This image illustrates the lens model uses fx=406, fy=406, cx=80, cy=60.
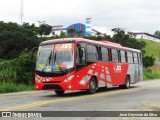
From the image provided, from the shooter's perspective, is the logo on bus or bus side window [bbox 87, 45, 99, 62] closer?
bus side window [bbox 87, 45, 99, 62]

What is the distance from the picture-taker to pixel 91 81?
2152cm

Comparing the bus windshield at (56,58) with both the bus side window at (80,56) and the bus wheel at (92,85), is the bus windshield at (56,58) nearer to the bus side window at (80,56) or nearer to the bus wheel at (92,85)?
the bus side window at (80,56)

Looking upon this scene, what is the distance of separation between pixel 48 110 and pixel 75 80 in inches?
264

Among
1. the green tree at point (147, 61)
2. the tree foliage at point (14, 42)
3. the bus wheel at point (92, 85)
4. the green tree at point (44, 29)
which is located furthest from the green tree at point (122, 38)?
the bus wheel at point (92, 85)

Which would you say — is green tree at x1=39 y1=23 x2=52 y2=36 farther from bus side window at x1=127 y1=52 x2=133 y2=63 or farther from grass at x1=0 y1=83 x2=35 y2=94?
grass at x1=0 y1=83 x2=35 y2=94

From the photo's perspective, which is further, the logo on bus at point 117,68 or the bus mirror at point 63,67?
the logo on bus at point 117,68

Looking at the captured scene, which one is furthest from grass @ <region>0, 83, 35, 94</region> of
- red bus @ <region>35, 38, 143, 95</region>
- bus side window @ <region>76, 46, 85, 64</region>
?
bus side window @ <region>76, 46, 85, 64</region>

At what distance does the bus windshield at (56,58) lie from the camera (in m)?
19.6

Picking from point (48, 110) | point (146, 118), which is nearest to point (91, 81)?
point (48, 110)

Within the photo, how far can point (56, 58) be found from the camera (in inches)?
778

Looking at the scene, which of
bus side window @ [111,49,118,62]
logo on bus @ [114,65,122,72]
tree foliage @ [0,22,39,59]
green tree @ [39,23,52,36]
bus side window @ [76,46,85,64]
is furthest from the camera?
green tree @ [39,23,52,36]

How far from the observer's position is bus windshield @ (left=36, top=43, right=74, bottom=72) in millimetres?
19609

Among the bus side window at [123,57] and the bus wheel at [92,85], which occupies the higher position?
the bus side window at [123,57]

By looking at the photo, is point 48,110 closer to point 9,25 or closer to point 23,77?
point 23,77
